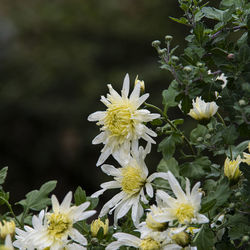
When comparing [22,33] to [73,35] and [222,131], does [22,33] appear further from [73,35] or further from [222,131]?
[222,131]

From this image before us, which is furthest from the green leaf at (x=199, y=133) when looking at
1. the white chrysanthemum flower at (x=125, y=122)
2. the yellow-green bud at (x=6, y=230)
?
the yellow-green bud at (x=6, y=230)

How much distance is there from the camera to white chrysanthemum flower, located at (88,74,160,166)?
0.84 m

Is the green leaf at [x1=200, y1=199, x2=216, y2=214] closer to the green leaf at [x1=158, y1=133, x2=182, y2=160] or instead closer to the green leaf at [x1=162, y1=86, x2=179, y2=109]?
the green leaf at [x1=158, y1=133, x2=182, y2=160]

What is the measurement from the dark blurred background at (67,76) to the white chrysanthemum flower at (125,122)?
238cm

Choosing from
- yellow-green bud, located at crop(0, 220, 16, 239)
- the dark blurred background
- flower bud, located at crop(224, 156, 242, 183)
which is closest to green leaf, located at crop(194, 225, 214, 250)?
flower bud, located at crop(224, 156, 242, 183)

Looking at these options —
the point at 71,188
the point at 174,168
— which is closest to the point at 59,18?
the point at 71,188

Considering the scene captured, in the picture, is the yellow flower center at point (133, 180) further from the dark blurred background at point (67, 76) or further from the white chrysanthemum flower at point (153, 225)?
the dark blurred background at point (67, 76)

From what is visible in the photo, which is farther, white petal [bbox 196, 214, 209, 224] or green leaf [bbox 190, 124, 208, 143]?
green leaf [bbox 190, 124, 208, 143]

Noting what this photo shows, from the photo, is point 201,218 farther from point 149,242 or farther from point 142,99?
point 142,99

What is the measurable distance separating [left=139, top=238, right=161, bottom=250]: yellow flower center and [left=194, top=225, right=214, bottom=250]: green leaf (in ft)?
0.20

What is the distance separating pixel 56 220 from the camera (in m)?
0.80

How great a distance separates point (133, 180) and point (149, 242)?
13 centimetres

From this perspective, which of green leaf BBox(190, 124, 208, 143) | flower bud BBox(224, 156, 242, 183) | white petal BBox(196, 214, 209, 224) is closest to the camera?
white petal BBox(196, 214, 209, 224)

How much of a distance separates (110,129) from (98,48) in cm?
301
